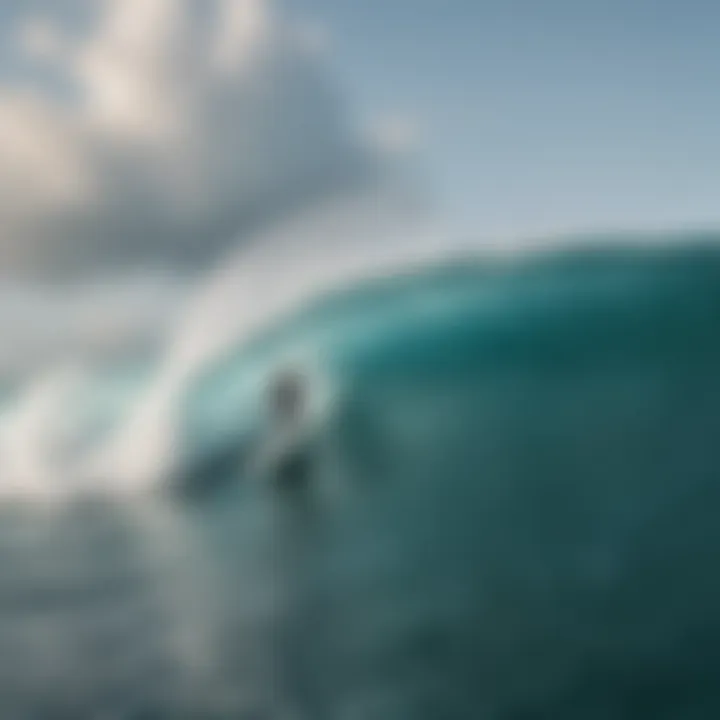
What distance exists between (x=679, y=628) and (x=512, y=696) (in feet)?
2.63

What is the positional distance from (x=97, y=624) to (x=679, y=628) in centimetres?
203

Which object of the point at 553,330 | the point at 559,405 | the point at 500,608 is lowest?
the point at 500,608

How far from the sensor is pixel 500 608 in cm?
313

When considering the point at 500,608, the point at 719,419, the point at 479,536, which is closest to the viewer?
the point at 500,608

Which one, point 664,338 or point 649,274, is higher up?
point 649,274

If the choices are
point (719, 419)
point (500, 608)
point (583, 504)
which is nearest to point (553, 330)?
point (719, 419)

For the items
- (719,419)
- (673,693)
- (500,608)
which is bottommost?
(673,693)

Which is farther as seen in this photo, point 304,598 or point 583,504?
point 583,504

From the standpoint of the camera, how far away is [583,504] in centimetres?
435

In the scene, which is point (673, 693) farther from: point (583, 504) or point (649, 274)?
point (649, 274)

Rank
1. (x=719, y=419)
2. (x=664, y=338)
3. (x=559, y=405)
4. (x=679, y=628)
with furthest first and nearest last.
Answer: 1. (x=664, y=338)
2. (x=559, y=405)
3. (x=719, y=419)
4. (x=679, y=628)

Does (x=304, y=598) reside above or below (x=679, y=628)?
above

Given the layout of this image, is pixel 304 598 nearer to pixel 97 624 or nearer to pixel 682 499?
pixel 97 624

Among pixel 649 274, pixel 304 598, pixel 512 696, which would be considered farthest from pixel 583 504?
pixel 649 274
